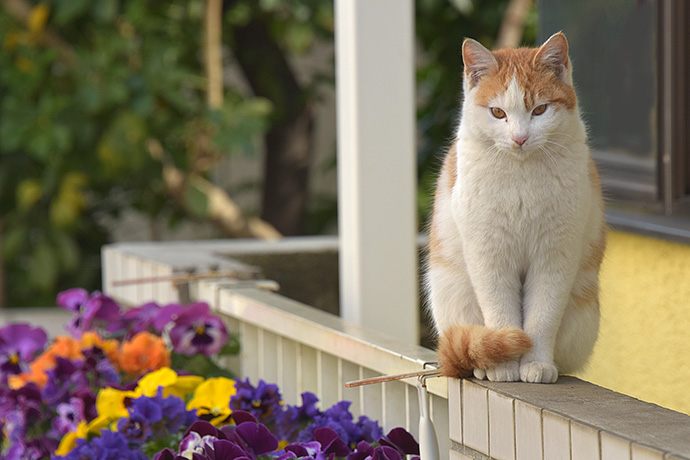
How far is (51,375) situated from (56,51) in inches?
125

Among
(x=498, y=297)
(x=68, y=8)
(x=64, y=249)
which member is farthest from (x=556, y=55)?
(x=64, y=249)

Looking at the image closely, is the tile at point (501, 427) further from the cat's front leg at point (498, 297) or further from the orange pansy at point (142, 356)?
the orange pansy at point (142, 356)

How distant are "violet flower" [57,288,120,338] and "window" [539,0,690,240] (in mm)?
1382

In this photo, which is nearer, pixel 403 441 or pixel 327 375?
pixel 403 441

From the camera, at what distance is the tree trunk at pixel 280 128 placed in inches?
234

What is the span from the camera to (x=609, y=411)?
1.18 m

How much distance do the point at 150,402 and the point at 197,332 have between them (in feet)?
1.83

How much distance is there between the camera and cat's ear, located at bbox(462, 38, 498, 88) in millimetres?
1312

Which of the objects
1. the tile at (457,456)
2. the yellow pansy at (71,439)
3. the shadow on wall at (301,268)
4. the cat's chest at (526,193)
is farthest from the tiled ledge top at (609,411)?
the shadow on wall at (301,268)

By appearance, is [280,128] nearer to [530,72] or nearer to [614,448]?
[530,72]

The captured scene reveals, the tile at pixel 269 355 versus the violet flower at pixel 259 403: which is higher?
the violet flower at pixel 259 403

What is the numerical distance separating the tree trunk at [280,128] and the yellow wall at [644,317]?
360 centimetres

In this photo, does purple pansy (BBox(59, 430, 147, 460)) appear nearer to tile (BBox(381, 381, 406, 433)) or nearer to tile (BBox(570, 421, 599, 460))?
tile (BBox(381, 381, 406, 433))

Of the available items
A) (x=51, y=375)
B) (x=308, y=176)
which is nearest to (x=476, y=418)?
(x=51, y=375)
